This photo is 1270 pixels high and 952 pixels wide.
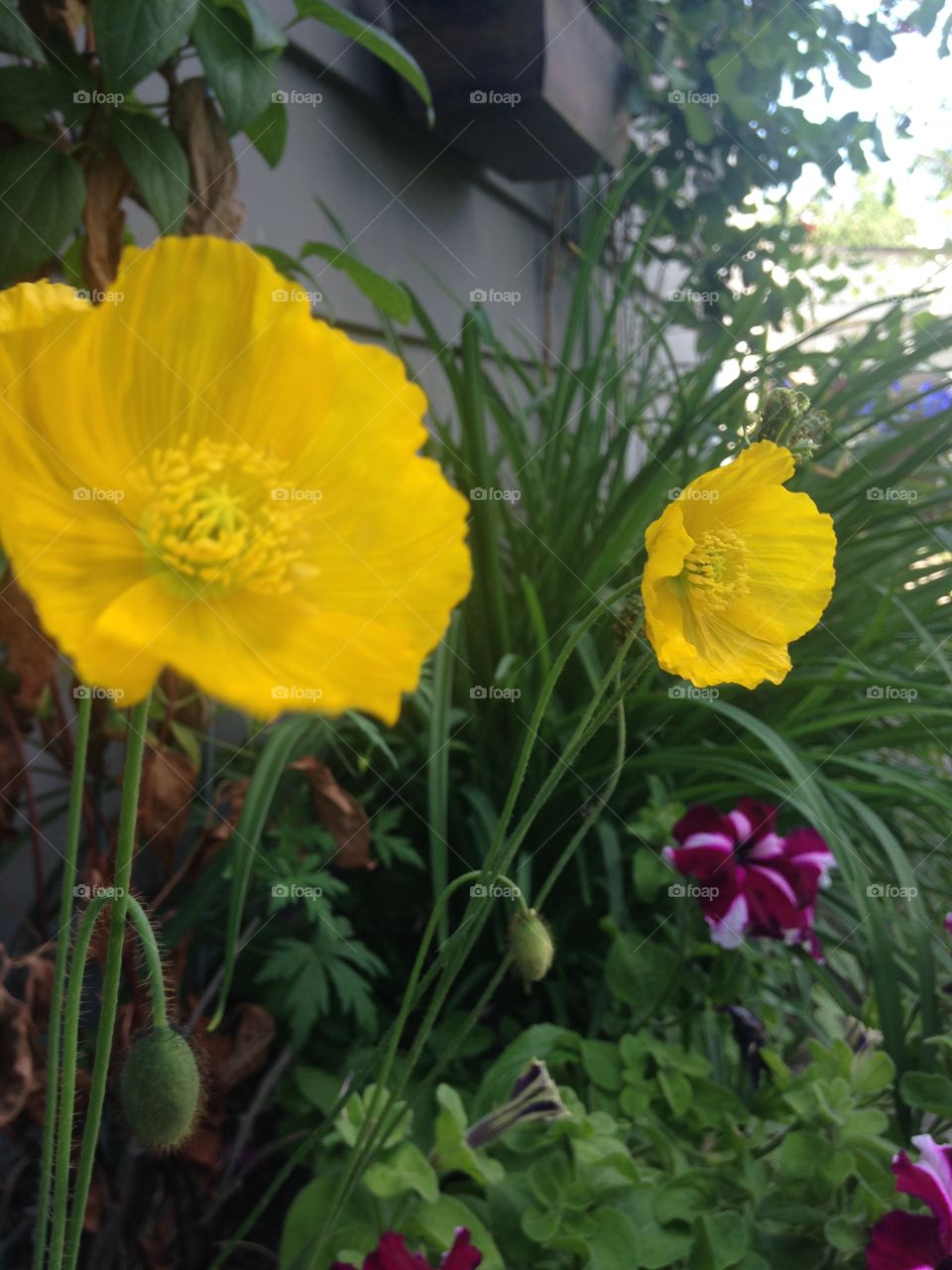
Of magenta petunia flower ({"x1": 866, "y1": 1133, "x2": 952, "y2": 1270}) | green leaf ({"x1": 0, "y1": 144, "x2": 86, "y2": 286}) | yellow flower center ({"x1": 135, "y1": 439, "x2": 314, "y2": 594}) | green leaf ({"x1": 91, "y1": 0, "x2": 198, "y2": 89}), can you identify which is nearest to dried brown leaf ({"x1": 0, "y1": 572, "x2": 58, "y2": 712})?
green leaf ({"x1": 0, "y1": 144, "x2": 86, "y2": 286})

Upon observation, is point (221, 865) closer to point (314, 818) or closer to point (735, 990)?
point (314, 818)

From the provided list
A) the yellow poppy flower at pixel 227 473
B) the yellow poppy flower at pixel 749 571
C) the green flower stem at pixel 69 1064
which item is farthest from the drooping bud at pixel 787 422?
the green flower stem at pixel 69 1064

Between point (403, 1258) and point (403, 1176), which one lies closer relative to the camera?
point (403, 1258)

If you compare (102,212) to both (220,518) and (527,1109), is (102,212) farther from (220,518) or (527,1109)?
(527,1109)

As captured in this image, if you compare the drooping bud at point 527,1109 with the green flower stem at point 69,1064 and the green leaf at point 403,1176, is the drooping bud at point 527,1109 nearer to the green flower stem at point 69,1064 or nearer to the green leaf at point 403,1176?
the green leaf at point 403,1176

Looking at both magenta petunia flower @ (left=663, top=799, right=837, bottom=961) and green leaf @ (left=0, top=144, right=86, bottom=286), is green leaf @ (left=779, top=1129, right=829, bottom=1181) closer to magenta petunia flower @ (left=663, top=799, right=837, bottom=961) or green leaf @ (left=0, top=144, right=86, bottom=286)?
magenta petunia flower @ (left=663, top=799, right=837, bottom=961)

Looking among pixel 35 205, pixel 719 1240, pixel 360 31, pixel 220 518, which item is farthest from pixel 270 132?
pixel 719 1240
